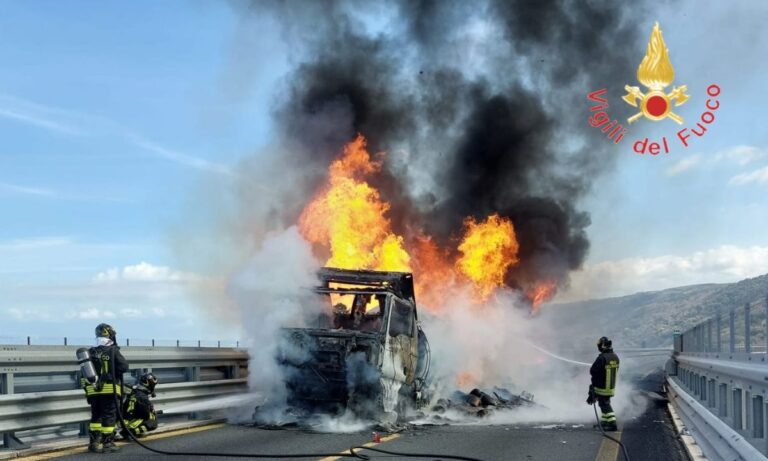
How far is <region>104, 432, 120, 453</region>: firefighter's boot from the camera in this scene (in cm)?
977

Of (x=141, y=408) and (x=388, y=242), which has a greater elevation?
(x=388, y=242)

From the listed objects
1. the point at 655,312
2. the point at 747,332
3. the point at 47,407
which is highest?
the point at 747,332

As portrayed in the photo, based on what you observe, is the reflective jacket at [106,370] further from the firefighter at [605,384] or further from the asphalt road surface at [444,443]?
the firefighter at [605,384]

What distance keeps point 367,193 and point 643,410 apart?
972cm

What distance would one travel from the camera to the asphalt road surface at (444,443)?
994 centimetres

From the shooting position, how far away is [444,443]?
11.2 metres

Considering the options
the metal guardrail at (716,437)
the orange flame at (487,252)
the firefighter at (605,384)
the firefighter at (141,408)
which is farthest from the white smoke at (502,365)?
the firefighter at (141,408)

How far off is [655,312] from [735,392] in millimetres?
99646

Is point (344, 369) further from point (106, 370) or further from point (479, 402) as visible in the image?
point (479, 402)

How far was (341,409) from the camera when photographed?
499 inches

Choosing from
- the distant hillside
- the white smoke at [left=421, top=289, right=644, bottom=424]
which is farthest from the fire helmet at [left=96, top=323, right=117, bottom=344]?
the distant hillside

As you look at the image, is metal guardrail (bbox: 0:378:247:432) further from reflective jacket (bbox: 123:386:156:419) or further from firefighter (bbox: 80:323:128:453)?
reflective jacket (bbox: 123:386:156:419)

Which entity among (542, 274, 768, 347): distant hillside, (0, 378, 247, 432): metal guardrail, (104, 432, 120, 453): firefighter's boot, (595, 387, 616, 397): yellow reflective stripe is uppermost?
(0, 378, 247, 432): metal guardrail

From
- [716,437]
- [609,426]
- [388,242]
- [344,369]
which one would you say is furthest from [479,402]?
[716,437]
